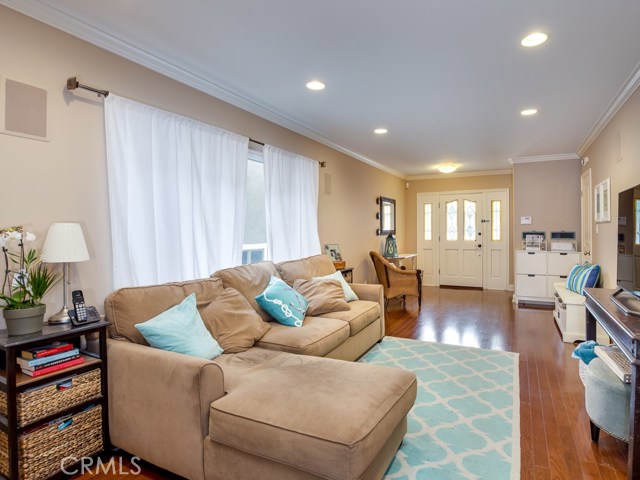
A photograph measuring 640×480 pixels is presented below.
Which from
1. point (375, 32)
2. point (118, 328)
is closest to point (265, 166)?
point (375, 32)

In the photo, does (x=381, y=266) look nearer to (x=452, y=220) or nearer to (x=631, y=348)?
(x=452, y=220)

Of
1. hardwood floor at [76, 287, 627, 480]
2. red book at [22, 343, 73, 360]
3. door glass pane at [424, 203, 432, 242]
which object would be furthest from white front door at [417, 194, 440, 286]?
red book at [22, 343, 73, 360]

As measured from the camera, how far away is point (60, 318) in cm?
206

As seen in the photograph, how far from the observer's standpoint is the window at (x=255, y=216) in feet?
12.7

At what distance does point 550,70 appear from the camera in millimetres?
2928

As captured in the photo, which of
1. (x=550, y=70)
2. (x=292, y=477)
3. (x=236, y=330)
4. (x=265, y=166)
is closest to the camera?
(x=292, y=477)

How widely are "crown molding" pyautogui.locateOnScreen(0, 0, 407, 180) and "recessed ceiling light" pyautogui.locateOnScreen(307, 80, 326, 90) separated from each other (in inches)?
24.4

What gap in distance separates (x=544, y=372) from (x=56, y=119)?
4.10 meters

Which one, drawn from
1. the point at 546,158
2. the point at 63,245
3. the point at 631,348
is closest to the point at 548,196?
the point at 546,158

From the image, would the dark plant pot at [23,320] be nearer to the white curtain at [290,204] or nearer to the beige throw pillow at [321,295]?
the beige throw pillow at [321,295]

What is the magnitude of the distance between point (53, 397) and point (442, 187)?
7.90m

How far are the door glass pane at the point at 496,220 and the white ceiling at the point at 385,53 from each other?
359 centimetres

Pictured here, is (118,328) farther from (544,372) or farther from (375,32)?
(544,372)

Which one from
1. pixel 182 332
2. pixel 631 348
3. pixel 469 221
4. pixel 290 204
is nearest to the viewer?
pixel 631 348
